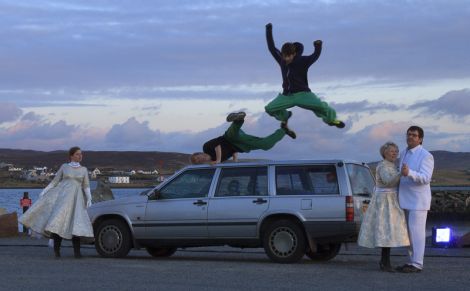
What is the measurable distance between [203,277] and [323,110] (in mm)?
5003

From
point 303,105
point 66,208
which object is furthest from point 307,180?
point 66,208

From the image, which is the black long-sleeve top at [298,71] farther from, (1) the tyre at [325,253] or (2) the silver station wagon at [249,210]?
(1) the tyre at [325,253]

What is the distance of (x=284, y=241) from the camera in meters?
15.6

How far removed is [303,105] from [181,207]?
2.91 metres

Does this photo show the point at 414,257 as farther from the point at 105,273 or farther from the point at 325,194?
the point at 105,273

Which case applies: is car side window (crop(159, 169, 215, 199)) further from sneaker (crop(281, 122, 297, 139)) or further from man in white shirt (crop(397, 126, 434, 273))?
man in white shirt (crop(397, 126, 434, 273))

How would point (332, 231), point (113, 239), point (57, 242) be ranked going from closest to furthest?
point (332, 231) → point (113, 239) → point (57, 242)

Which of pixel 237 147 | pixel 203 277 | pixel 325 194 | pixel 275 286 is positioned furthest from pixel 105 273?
pixel 237 147

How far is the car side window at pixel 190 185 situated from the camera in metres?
16.6

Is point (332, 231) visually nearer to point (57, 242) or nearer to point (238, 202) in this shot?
point (238, 202)

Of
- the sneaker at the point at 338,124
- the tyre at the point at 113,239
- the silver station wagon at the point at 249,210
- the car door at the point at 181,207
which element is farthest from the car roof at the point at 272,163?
the tyre at the point at 113,239

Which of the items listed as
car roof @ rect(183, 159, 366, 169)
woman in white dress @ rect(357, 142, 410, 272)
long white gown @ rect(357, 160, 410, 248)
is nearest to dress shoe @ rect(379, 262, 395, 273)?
woman in white dress @ rect(357, 142, 410, 272)

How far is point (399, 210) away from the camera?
46.5 ft

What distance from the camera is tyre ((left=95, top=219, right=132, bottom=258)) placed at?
663 inches
